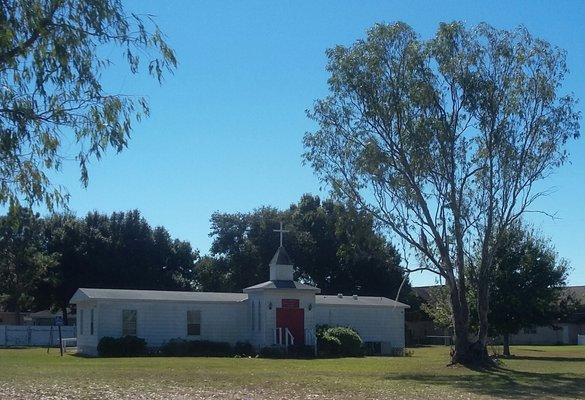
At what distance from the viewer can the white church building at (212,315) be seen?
41438 mm

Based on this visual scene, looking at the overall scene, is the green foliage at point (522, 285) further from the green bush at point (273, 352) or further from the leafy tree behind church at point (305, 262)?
the leafy tree behind church at point (305, 262)

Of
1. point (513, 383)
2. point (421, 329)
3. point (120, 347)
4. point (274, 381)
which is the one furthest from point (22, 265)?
point (513, 383)

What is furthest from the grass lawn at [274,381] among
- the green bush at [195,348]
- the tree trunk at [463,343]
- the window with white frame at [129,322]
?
the window with white frame at [129,322]

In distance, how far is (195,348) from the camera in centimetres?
4197

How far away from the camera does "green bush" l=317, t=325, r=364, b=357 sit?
4269 centimetres

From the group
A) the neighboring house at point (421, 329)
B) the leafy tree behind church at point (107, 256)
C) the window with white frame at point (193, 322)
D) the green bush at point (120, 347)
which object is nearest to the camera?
the green bush at point (120, 347)

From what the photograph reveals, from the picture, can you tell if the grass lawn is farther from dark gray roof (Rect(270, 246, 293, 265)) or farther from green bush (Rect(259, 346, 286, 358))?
dark gray roof (Rect(270, 246, 293, 265))

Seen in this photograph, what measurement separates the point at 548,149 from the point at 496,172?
7.64ft

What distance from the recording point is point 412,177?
33.1 meters

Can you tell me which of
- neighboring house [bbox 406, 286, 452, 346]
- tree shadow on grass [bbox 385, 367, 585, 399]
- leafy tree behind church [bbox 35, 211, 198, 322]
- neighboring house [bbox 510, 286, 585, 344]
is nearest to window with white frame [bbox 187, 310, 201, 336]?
tree shadow on grass [bbox 385, 367, 585, 399]

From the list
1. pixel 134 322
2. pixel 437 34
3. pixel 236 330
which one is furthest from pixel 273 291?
pixel 437 34

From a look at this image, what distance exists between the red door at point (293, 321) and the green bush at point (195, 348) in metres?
3.07

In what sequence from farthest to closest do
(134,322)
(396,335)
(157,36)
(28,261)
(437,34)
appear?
1. (28,261)
2. (396,335)
3. (134,322)
4. (437,34)
5. (157,36)

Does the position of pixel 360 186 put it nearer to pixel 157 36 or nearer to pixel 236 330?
pixel 236 330
